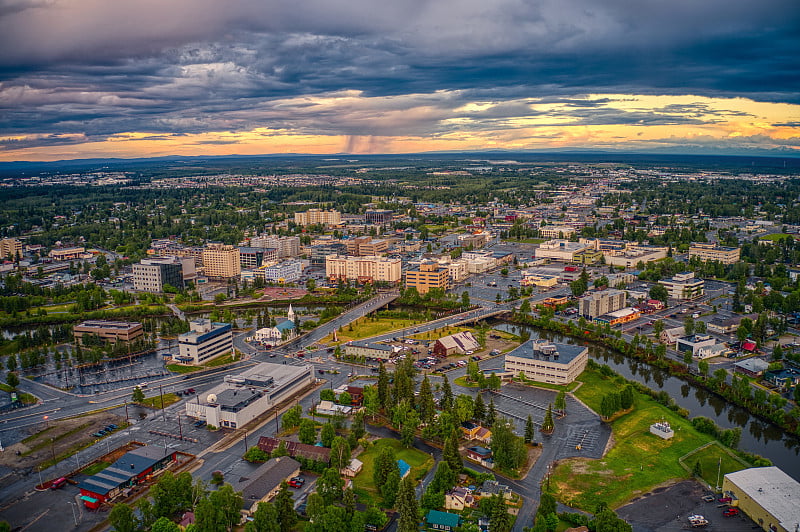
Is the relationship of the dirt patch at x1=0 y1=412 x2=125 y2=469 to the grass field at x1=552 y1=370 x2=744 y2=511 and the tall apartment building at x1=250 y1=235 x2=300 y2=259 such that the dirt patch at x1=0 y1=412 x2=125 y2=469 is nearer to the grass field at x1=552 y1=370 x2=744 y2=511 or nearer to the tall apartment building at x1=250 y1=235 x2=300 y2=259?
the grass field at x1=552 y1=370 x2=744 y2=511

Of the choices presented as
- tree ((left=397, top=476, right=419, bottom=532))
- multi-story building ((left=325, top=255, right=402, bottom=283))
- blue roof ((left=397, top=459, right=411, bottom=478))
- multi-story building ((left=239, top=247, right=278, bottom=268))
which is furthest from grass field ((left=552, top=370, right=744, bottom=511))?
multi-story building ((left=239, top=247, right=278, bottom=268))

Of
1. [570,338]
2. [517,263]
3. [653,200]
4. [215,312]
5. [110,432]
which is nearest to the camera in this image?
[110,432]

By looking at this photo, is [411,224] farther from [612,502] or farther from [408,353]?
[612,502]

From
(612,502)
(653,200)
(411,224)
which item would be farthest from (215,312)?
(653,200)

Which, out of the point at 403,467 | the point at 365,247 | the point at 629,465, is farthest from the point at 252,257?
the point at 629,465

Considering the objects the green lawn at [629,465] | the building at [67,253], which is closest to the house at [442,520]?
the green lawn at [629,465]

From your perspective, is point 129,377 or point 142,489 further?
point 129,377

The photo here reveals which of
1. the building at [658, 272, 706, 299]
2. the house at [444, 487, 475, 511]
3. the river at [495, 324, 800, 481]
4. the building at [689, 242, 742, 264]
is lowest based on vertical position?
the river at [495, 324, 800, 481]

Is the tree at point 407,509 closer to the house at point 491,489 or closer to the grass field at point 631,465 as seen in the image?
the house at point 491,489
